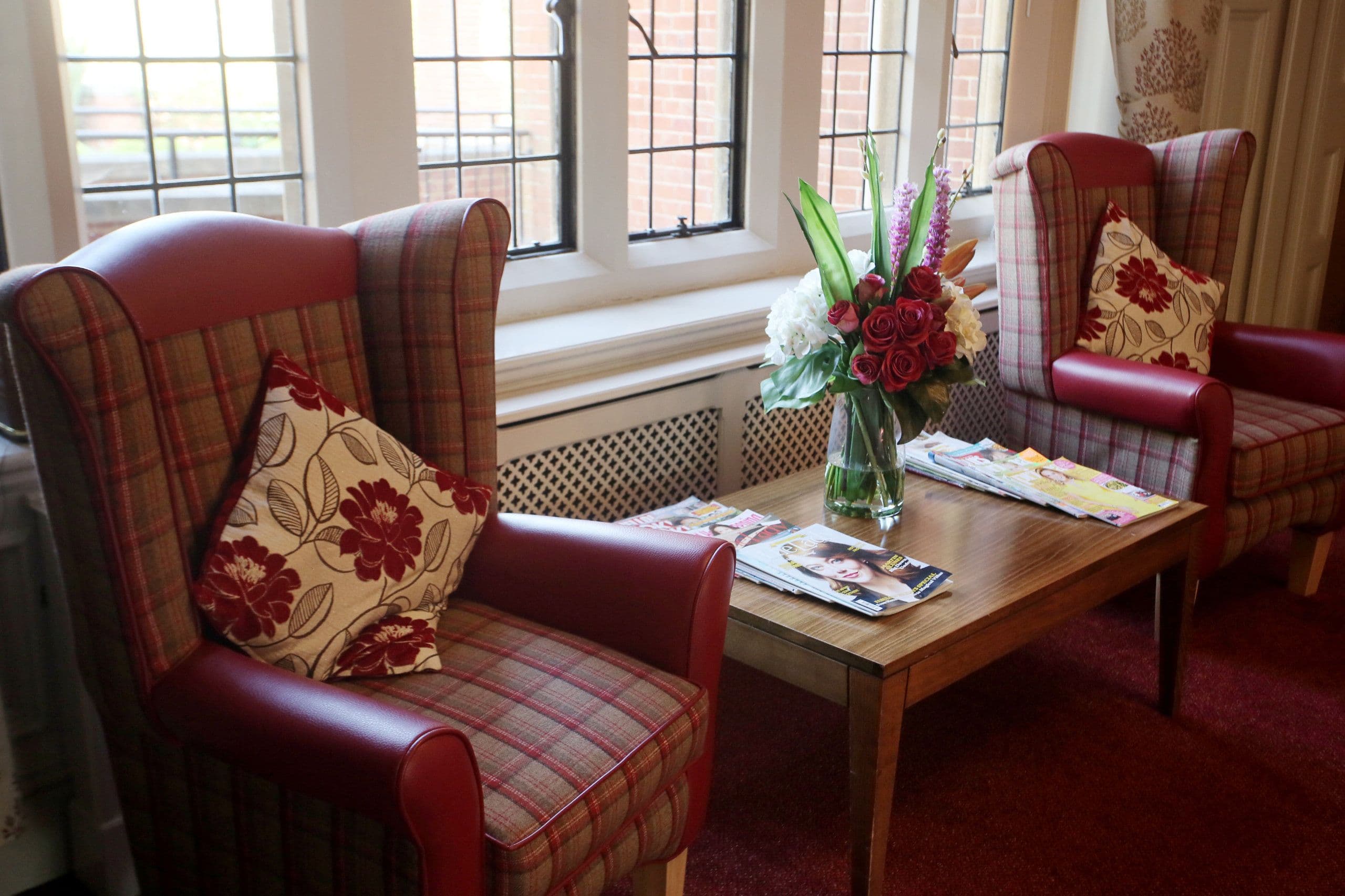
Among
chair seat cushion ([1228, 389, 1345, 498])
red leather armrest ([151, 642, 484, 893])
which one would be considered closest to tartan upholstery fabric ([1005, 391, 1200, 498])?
chair seat cushion ([1228, 389, 1345, 498])

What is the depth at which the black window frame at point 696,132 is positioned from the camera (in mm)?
2805

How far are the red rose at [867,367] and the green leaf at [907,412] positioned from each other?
0.07m

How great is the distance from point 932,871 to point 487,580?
0.82 m

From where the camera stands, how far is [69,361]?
125 centimetres

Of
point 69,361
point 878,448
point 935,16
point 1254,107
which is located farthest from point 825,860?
point 1254,107

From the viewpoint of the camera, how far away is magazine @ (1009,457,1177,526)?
2154mm

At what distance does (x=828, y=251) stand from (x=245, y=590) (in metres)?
1.10

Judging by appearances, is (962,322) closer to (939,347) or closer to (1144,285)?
(939,347)

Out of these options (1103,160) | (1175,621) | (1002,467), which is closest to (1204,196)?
(1103,160)

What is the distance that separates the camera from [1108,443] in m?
2.63

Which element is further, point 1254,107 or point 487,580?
point 1254,107

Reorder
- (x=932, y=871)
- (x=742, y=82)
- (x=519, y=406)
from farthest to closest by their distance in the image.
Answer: (x=742, y=82), (x=519, y=406), (x=932, y=871)

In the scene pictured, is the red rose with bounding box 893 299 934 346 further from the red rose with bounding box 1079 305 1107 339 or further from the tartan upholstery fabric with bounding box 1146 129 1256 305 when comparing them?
the tartan upholstery fabric with bounding box 1146 129 1256 305

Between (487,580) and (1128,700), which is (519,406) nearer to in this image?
(487,580)
